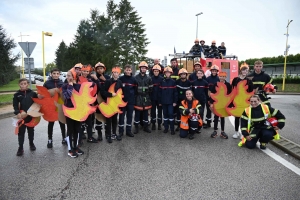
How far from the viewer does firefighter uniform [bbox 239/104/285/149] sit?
16.7 feet

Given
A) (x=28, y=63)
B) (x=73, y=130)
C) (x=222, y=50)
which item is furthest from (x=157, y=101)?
(x=222, y=50)

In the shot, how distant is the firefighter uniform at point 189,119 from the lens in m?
6.16

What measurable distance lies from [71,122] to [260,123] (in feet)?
13.8

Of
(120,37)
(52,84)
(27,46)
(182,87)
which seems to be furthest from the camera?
(120,37)

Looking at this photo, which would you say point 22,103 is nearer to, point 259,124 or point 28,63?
point 259,124

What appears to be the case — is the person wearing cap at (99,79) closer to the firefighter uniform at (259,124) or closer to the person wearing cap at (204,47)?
the firefighter uniform at (259,124)

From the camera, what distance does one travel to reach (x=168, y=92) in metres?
6.62

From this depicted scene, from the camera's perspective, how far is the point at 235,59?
15398 millimetres

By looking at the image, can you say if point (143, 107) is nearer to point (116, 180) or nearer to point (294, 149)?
point (116, 180)

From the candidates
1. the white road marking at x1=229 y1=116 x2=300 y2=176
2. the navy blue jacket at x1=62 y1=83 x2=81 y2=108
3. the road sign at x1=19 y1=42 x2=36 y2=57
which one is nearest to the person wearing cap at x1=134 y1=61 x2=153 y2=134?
the navy blue jacket at x1=62 y1=83 x2=81 y2=108

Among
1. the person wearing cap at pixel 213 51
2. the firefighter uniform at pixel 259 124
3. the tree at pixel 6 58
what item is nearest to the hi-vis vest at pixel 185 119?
the firefighter uniform at pixel 259 124

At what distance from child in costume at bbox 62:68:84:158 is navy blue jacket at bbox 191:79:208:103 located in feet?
11.8

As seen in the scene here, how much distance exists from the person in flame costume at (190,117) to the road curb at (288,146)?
1911mm

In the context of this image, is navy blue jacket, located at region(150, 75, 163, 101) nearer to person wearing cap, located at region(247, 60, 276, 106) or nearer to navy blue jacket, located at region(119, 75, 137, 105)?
navy blue jacket, located at region(119, 75, 137, 105)
